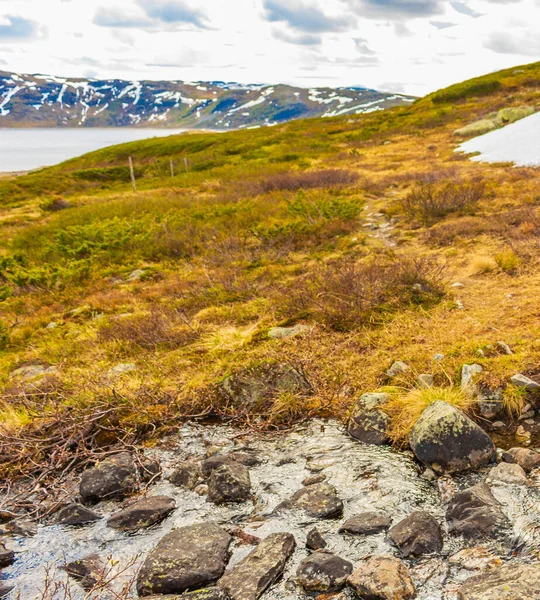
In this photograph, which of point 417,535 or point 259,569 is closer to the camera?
point 259,569

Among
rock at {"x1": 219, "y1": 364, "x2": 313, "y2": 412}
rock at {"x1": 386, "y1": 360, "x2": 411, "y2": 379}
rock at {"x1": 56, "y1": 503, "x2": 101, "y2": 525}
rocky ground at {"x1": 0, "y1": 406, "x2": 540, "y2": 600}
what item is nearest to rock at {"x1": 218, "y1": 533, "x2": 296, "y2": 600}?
rocky ground at {"x1": 0, "y1": 406, "x2": 540, "y2": 600}

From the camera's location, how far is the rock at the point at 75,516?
11.9ft

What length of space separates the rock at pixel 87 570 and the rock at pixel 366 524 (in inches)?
68.6

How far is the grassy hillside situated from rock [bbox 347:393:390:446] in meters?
0.16

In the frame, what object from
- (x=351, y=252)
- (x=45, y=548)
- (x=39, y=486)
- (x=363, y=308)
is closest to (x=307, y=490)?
(x=45, y=548)

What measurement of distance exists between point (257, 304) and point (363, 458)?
3.97 m

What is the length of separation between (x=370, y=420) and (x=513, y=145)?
17715 mm

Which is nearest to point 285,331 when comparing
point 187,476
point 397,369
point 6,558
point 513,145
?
point 397,369

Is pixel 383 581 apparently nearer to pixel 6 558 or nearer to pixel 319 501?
pixel 319 501

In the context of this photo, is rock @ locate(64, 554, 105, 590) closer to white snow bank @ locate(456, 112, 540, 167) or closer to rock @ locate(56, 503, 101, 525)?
rock @ locate(56, 503, 101, 525)

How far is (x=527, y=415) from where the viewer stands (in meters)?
4.18

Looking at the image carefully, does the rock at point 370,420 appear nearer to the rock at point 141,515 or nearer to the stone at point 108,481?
the rock at point 141,515

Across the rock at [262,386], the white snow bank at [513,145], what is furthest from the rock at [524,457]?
the white snow bank at [513,145]

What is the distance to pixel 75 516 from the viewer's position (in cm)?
365
